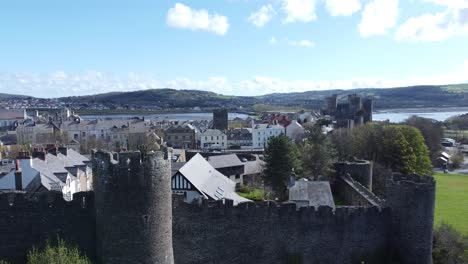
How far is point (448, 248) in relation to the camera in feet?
86.8

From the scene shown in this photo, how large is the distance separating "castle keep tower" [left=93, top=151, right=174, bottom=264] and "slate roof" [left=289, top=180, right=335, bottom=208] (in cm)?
1333

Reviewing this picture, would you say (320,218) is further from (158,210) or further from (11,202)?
(11,202)

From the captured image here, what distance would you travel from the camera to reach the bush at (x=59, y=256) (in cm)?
1706

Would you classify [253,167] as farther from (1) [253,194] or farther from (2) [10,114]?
(2) [10,114]

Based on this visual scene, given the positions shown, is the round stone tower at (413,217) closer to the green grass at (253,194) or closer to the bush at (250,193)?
the green grass at (253,194)

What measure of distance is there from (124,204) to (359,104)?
85.0 m

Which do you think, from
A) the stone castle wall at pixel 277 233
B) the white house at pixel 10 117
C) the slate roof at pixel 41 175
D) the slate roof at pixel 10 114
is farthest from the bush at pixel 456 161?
the slate roof at pixel 10 114

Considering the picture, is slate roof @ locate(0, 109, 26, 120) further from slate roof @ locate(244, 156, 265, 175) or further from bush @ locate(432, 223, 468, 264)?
bush @ locate(432, 223, 468, 264)

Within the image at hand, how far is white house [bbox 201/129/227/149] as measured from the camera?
87812 millimetres

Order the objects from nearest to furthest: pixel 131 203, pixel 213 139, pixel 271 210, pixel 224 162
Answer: pixel 131 203 < pixel 271 210 < pixel 224 162 < pixel 213 139

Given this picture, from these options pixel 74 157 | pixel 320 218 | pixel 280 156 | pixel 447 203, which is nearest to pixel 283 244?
pixel 320 218

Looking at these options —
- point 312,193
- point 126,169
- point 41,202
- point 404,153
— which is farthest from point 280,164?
point 126,169

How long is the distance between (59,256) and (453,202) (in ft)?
122

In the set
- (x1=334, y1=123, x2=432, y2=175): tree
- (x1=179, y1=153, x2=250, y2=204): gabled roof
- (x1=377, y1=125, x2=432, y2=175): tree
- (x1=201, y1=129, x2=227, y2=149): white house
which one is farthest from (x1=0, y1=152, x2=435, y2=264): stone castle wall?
(x1=201, y1=129, x2=227, y2=149): white house
